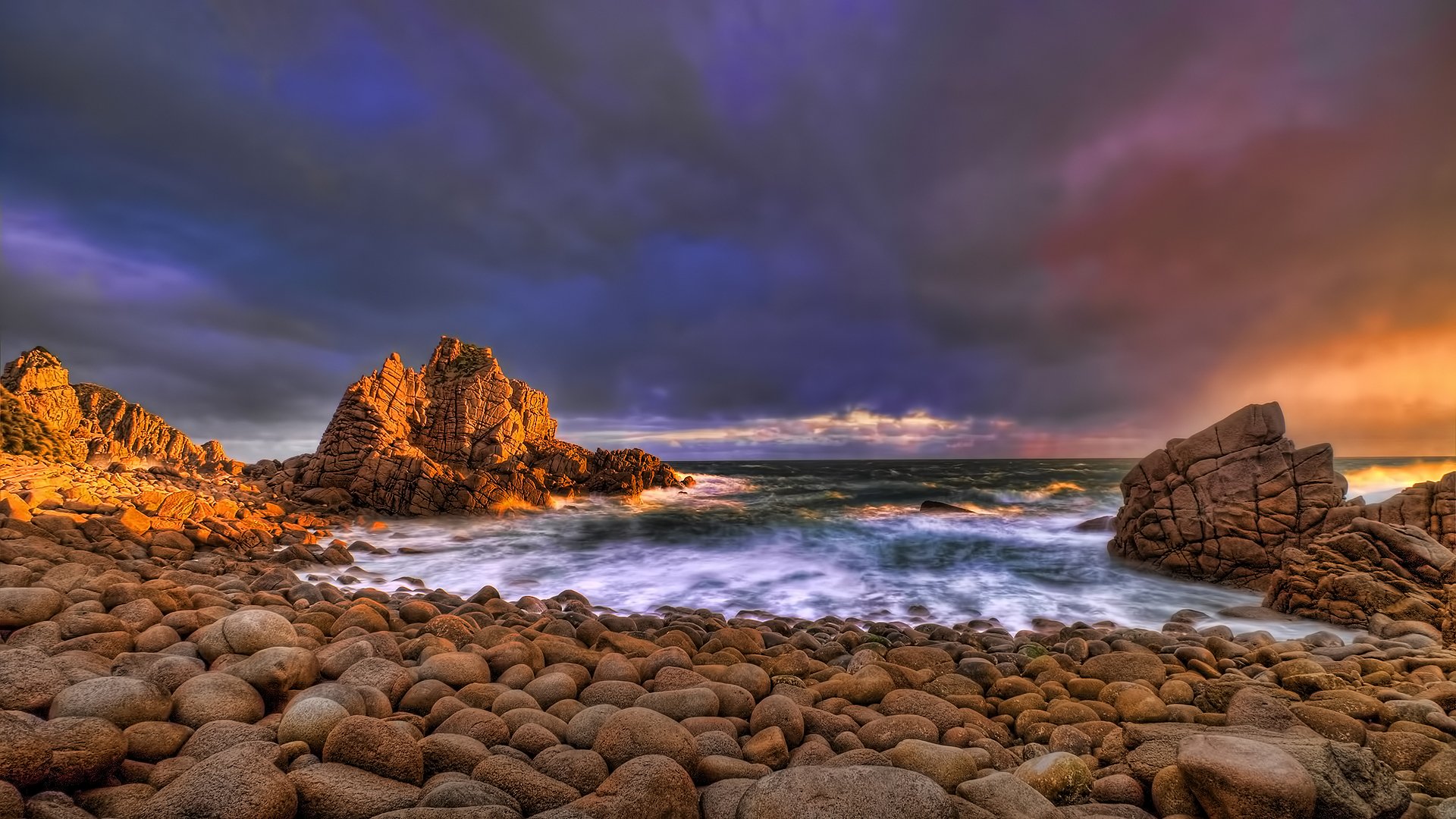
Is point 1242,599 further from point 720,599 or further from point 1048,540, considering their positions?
point 720,599

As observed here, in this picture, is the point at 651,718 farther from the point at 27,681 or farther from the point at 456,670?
the point at 27,681

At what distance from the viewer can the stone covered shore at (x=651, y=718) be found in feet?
8.14

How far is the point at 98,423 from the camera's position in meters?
24.8

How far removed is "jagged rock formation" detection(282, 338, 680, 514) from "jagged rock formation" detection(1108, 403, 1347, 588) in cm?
2148

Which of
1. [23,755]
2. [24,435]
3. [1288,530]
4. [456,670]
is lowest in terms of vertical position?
[1288,530]

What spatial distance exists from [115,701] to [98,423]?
108ft

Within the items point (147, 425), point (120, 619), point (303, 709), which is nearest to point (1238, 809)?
point (303, 709)

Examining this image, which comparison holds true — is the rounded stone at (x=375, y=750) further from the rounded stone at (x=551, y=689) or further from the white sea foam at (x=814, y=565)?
the white sea foam at (x=814, y=565)

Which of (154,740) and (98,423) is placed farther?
(98,423)

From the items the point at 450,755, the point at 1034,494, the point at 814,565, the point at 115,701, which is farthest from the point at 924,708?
the point at 1034,494

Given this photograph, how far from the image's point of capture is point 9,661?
126 inches

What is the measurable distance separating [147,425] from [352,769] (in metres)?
36.0

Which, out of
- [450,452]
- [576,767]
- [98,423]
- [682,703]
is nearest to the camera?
[576,767]

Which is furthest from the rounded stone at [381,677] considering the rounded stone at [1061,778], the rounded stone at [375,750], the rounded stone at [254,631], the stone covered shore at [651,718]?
the rounded stone at [1061,778]
